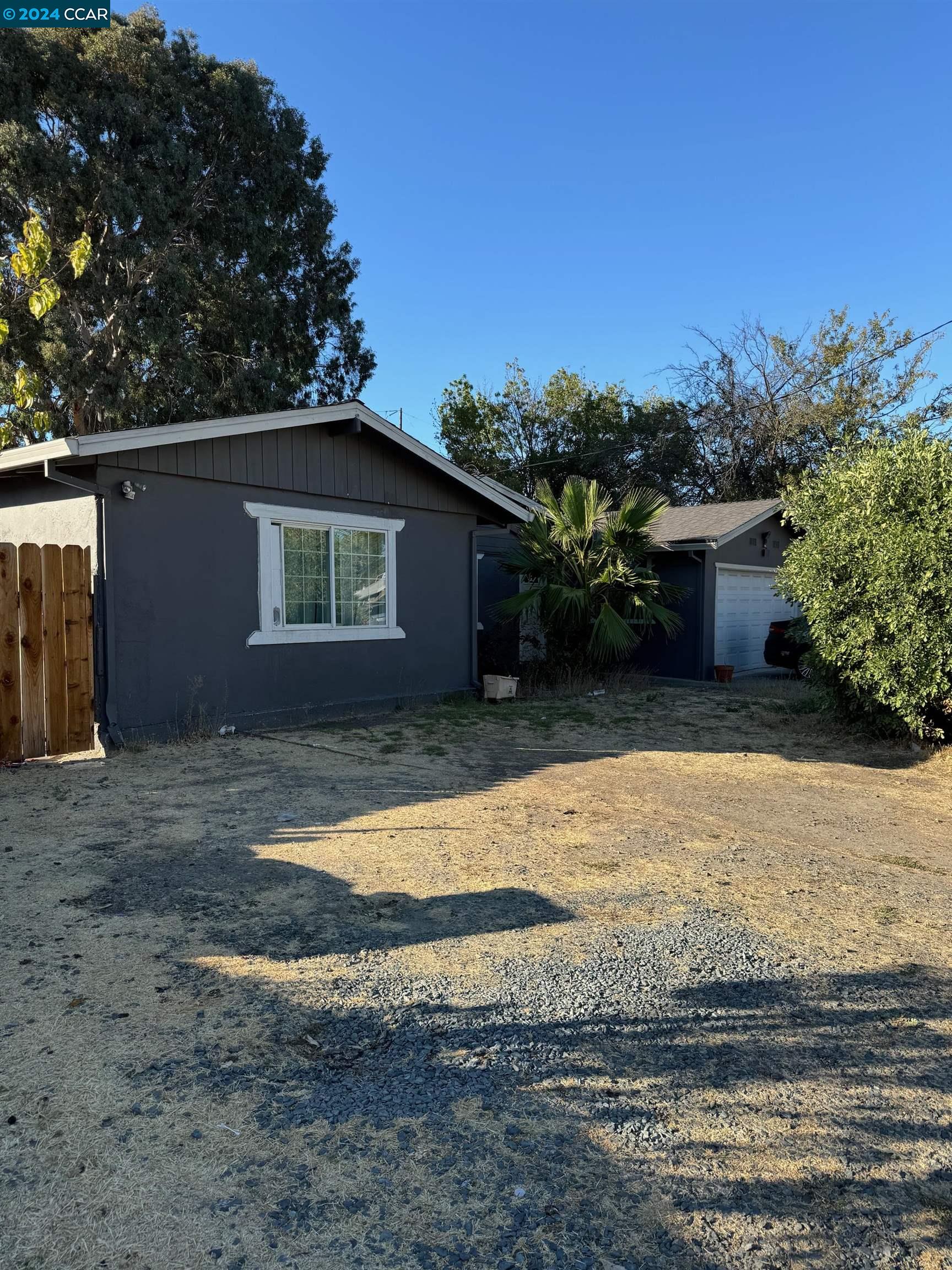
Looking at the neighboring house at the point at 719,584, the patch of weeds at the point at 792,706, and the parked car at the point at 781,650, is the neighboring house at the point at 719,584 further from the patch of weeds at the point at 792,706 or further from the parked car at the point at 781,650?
the patch of weeds at the point at 792,706

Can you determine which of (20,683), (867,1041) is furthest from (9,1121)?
(20,683)

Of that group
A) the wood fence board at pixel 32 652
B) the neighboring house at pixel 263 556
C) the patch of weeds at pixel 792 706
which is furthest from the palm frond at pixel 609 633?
the wood fence board at pixel 32 652

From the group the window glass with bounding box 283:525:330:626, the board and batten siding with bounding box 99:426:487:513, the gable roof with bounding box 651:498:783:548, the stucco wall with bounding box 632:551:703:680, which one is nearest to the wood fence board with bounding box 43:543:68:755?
the board and batten siding with bounding box 99:426:487:513

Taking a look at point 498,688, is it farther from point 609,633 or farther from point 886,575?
point 886,575

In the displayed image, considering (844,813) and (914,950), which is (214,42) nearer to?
(844,813)

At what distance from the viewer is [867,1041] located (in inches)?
117

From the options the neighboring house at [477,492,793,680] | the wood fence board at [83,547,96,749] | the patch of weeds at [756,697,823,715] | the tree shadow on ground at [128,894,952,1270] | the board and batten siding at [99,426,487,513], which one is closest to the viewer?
the tree shadow on ground at [128,894,952,1270]

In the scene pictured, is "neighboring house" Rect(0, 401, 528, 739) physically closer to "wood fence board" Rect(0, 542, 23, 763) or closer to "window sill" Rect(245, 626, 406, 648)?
"window sill" Rect(245, 626, 406, 648)

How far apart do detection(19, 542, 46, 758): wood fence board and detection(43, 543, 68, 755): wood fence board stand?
37mm

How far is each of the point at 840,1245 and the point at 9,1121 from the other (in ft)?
7.53

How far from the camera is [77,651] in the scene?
758 cm

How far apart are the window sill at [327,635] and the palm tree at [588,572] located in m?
2.57

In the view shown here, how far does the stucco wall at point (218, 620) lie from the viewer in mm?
8133

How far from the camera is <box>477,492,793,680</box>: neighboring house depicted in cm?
1459
